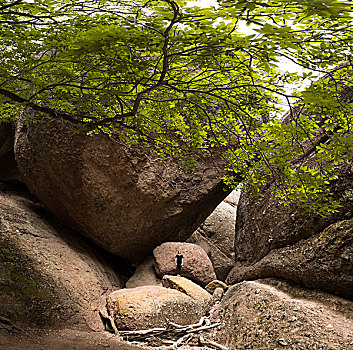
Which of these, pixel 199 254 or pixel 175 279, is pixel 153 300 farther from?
pixel 199 254

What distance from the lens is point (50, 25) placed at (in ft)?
14.2

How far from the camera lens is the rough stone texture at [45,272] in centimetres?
617

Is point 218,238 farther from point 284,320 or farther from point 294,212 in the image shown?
point 284,320

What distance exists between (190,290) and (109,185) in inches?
139

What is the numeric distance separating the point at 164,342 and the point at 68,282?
2675 mm

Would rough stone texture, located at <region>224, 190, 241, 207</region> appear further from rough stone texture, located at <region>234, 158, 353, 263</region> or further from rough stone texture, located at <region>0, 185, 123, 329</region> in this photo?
rough stone texture, located at <region>0, 185, 123, 329</region>

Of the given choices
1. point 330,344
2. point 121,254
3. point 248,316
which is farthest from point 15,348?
point 121,254

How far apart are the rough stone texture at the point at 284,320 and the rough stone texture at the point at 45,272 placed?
2981mm

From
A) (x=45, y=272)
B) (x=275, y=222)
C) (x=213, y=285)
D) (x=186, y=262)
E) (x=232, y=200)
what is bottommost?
(x=232, y=200)

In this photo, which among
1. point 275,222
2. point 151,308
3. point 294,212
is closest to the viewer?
point 294,212

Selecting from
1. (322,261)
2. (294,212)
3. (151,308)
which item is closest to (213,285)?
(151,308)

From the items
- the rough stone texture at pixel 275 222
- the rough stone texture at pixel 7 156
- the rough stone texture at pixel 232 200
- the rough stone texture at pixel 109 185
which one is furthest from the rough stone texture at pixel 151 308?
the rough stone texture at pixel 232 200

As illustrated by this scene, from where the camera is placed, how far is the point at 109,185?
363 inches

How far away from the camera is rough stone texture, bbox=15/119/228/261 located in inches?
357
